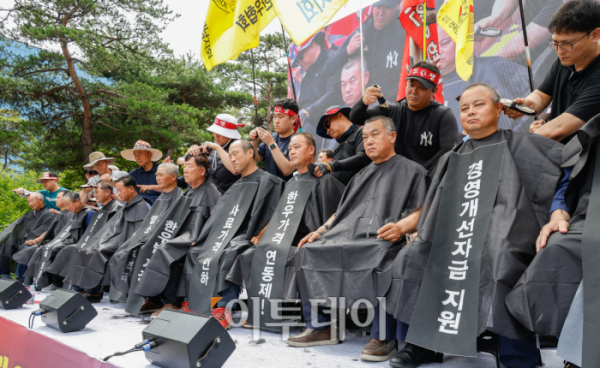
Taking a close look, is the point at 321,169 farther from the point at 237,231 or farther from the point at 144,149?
the point at 144,149

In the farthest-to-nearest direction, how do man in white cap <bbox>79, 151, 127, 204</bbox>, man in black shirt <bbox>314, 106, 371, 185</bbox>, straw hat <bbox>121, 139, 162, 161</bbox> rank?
man in white cap <bbox>79, 151, 127, 204</bbox>, straw hat <bbox>121, 139, 162, 161</bbox>, man in black shirt <bbox>314, 106, 371, 185</bbox>

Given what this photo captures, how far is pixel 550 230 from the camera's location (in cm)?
164

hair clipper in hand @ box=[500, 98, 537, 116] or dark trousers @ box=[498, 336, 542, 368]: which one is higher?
hair clipper in hand @ box=[500, 98, 537, 116]

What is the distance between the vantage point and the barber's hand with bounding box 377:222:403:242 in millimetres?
2188

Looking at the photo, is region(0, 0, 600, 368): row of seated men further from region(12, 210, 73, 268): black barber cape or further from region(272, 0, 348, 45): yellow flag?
region(12, 210, 73, 268): black barber cape

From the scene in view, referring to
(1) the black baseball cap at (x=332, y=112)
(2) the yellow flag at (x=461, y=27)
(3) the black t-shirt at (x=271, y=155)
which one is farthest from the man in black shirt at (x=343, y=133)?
(2) the yellow flag at (x=461, y=27)

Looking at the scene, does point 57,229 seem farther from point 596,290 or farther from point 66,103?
point 66,103

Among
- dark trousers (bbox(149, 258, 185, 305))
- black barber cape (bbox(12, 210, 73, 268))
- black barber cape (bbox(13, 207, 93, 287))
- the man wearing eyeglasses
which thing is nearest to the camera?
the man wearing eyeglasses

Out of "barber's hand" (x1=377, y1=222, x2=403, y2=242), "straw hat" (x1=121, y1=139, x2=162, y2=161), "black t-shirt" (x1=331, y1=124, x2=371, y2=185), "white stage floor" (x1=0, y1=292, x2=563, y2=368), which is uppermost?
"straw hat" (x1=121, y1=139, x2=162, y2=161)

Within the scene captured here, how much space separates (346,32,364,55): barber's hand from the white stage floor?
29.8 ft

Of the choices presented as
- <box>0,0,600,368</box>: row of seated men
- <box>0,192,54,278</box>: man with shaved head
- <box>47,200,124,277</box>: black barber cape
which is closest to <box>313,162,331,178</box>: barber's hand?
<box>0,0,600,368</box>: row of seated men

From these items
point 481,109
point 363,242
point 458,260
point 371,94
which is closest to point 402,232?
point 363,242

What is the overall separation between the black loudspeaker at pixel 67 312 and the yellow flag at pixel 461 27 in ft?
13.0

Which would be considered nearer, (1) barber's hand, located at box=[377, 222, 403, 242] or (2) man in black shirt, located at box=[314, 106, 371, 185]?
(1) barber's hand, located at box=[377, 222, 403, 242]
